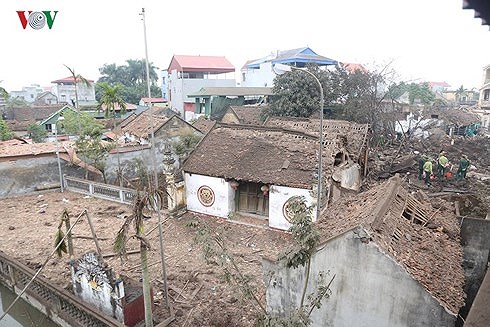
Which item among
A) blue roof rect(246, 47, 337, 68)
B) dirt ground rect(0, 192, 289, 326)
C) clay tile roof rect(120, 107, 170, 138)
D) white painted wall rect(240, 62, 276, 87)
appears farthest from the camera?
white painted wall rect(240, 62, 276, 87)

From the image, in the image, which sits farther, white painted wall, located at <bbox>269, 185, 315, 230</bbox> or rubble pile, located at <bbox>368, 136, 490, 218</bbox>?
rubble pile, located at <bbox>368, 136, 490, 218</bbox>

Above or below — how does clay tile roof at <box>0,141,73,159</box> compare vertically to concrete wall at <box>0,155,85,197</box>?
above

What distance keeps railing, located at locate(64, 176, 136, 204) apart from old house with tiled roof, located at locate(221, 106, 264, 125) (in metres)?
15.3

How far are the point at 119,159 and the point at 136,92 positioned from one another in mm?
40610

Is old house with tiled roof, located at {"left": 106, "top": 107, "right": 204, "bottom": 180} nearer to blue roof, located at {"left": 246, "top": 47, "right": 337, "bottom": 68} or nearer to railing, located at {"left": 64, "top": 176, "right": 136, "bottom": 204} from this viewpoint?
railing, located at {"left": 64, "top": 176, "right": 136, "bottom": 204}

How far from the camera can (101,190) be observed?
19891 millimetres

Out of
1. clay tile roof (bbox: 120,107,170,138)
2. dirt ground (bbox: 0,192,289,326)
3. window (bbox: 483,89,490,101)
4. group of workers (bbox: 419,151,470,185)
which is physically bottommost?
dirt ground (bbox: 0,192,289,326)


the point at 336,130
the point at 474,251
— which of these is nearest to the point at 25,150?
the point at 336,130

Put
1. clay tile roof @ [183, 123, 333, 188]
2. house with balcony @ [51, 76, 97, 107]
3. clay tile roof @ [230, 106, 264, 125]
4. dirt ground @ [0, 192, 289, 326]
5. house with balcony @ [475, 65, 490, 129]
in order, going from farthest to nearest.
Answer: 1. house with balcony @ [51, 76, 97, 107]
2. house with balcony @ [475, 65, 490, 129]
3. clay tile roof @ [230, 106, 264, 125]
4. clay tile roof @ [183, 123, 333, 188]
5. dirt ground @ [0, 192, 289, 326]

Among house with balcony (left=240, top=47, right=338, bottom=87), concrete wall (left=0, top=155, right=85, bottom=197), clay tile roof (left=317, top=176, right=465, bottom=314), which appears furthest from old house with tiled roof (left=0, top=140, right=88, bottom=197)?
house with balcony (left=240, top=47, right=338, bottom=87)

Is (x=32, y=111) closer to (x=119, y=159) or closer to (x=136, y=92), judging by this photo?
(x=136, y=92)

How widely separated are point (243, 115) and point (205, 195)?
17041 millimetres

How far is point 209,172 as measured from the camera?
16.9 metres

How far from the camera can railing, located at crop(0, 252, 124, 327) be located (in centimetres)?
923
